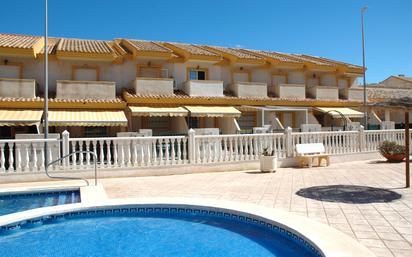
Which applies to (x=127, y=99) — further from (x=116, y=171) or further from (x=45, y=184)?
(x=45, y=184)

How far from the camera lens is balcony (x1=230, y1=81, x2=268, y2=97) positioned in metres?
29.0

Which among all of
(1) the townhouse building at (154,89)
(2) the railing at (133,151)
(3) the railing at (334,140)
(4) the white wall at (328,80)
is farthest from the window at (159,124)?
(4) the white wall at (328,80)

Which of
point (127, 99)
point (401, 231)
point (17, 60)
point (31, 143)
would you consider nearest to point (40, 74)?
point (17, 60)

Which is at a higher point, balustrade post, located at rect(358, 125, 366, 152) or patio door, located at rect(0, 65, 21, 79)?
patio door, located at rect(0, 65, 21, 79)

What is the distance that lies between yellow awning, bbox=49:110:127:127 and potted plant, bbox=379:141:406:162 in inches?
611

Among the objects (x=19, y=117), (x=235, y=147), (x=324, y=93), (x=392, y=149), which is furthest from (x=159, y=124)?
(x=392, y=149)

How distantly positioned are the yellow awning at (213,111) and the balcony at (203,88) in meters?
1.34

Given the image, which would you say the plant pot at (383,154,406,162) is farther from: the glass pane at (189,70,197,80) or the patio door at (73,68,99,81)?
the patio door at (73,68,99,81)

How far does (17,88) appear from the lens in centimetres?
2250

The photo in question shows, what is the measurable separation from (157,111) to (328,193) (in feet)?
52.4

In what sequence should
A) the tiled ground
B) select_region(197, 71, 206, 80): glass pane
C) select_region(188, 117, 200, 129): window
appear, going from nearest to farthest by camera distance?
the tiled ground → select_region(188, 117, 200, 129): window → select_region(197, 71, 206, 80): glass pane

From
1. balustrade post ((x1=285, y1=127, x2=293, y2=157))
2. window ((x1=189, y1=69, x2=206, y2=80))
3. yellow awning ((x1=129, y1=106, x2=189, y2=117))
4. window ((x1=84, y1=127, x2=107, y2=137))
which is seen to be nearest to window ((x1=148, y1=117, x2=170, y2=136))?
yellow awning ((x1=129, y1=106, x2=189, y2=117))

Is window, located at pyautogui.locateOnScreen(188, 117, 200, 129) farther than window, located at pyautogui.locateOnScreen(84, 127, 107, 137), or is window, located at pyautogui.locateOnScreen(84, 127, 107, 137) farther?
window, located at pyautogui.locateOnScreen(188, 117, 200, 129)

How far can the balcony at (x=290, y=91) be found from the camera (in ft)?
101
